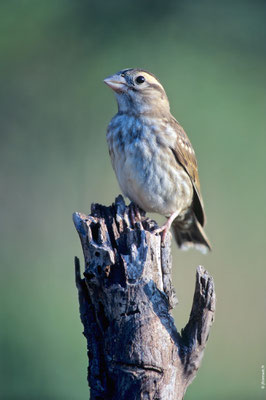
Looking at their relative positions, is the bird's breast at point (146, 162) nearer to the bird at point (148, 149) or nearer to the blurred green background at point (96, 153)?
the bird at point (148, 149)

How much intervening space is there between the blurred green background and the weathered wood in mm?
2537

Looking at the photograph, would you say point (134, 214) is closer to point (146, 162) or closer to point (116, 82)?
point (146, 162)

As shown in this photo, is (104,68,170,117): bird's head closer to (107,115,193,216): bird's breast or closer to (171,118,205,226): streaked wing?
(107,115,193,216): bird's breast

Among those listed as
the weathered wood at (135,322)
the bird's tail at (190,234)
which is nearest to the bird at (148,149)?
the bird's tail at (190,234)

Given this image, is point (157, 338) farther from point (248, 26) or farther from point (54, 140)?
point (248, 26)

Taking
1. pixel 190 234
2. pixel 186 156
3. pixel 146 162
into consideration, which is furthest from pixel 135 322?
pixel 190 234

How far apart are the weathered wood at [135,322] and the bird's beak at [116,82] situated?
1.45 metres

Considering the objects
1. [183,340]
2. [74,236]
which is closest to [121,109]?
[183,340]

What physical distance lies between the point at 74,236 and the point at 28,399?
2.00 m

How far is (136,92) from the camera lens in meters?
4.58

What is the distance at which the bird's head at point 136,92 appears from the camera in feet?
14.9

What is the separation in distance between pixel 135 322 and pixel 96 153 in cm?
439

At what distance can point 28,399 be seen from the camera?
19.2ft

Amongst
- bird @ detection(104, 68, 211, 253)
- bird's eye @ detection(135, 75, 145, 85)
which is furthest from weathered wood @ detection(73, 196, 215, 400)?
bird's eye @ detection(135, 75, 145, 85)
